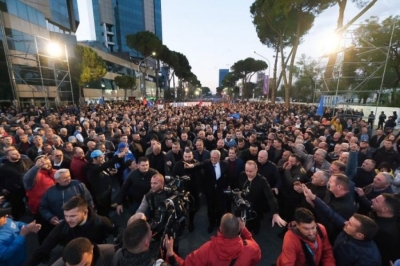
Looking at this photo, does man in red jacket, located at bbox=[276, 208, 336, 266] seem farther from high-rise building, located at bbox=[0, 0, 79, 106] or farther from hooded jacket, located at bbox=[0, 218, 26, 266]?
high-rise building, located at bbox=[0, 0, 79, 106]

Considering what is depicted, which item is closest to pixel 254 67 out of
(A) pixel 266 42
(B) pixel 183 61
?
(B) pixel 183 61

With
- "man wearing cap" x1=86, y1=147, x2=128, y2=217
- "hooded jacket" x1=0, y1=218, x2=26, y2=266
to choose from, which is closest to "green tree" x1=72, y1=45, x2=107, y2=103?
"man wearing cap" x1=86, y1=147, x2=128, y2=217

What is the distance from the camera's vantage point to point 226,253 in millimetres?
1940

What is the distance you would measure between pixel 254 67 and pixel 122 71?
33.9 metres

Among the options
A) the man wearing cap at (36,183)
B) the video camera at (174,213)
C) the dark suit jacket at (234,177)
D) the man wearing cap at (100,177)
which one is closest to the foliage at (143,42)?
the man wearing cap at (100,177)

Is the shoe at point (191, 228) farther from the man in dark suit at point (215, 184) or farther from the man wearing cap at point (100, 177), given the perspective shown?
the man wearing cap at point (100, 177)

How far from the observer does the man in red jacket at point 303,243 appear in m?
2.04

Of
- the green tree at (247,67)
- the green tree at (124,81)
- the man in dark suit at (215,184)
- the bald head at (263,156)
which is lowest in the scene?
the man in dark suit at (215,184)

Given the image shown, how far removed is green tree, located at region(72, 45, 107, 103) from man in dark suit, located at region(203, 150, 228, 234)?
2299cm

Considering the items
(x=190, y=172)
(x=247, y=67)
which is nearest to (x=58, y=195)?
(x=190, y=172)

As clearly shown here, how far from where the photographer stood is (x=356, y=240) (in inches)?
82.4

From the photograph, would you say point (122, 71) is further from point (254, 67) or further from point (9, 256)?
point (9, 256)

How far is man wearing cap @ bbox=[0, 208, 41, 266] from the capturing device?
224 cm

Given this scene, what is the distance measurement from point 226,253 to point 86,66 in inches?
1040
